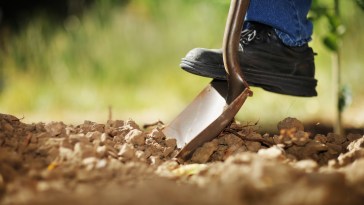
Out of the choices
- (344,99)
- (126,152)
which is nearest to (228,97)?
(126,152)

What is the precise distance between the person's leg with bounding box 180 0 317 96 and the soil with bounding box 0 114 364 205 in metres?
0.18

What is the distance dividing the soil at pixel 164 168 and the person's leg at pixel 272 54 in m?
0.18

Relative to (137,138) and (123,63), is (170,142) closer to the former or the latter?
(137,138)

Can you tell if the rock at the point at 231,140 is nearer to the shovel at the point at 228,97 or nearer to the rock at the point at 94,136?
the shovel at the point at 228,97

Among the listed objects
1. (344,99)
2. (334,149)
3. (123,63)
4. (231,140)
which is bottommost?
(334,149)

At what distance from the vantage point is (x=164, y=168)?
1.55 meters

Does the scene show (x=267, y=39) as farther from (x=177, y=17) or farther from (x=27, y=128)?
(x=177, y=17)

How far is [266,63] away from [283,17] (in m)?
0.19

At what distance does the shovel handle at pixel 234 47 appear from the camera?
5.96 ft

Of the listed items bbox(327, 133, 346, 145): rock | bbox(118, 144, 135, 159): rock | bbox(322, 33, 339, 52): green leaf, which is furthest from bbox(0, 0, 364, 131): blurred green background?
bbox(118, 144, 135, 159): rock

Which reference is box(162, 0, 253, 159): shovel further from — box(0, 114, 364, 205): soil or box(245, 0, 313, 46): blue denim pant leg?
box(245, 0, 313, 46): blue denim pant leg

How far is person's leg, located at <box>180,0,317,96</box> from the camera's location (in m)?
1.96

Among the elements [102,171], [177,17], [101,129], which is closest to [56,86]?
[177,17]

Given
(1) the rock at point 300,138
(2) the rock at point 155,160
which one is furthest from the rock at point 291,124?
(2) the rock at point 155,160
